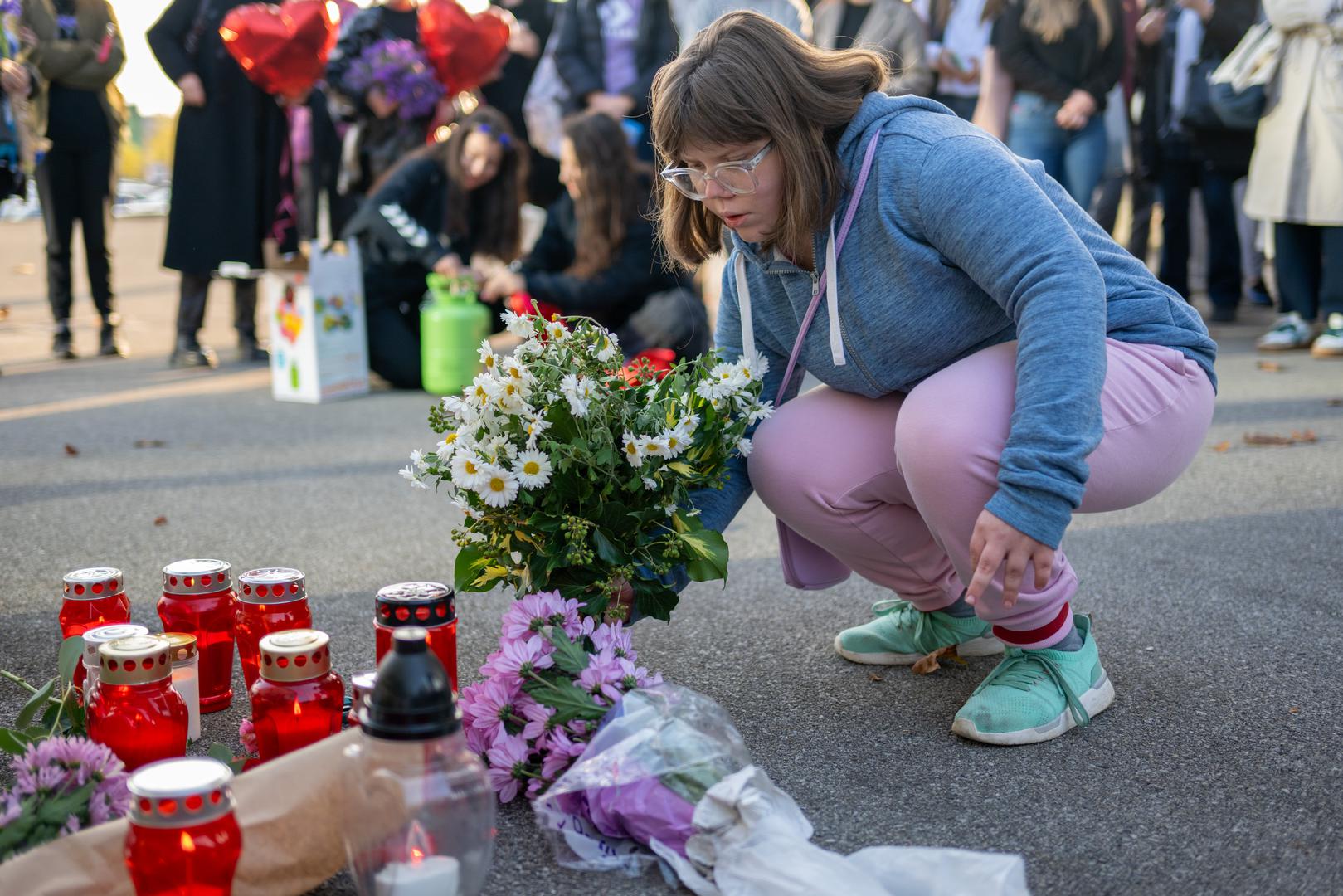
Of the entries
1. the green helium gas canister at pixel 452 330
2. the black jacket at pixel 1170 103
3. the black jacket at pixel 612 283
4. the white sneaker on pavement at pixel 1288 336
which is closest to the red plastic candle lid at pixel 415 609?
the black jacket at pixel 612 283

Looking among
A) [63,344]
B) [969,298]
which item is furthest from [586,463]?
[63,344]

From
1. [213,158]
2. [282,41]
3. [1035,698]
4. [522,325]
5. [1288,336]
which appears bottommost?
[1288,336]

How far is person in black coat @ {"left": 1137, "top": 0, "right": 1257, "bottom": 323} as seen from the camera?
731 centimetres

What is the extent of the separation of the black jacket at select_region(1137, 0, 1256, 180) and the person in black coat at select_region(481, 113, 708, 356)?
3.09 meters

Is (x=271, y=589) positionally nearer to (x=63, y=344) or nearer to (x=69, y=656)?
(x=69, y=656)

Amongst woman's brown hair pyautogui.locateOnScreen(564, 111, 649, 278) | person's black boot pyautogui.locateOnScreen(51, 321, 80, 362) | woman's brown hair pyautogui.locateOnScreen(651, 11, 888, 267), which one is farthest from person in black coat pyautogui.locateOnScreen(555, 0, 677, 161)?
woman's brown hair pyautogui.locateOnScreen(651, 11, 888, 267)

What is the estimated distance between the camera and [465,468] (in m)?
1.92

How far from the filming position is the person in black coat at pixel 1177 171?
7.31 m

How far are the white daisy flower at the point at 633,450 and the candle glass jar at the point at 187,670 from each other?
2.42 ft

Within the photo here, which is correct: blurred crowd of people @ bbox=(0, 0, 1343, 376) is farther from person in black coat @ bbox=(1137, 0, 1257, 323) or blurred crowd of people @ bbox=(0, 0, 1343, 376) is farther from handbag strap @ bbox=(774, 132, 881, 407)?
handbag strap @ bbox=(774, 132, 881, 407)

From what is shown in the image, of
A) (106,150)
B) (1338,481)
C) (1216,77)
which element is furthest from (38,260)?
(1338,481)

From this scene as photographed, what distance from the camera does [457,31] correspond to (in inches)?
269

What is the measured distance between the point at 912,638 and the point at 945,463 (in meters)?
0.63

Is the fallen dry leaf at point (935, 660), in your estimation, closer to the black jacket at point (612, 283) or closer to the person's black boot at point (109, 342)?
the black jacket at point (612, 283)
